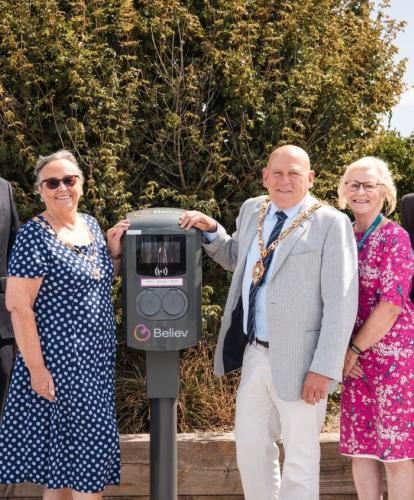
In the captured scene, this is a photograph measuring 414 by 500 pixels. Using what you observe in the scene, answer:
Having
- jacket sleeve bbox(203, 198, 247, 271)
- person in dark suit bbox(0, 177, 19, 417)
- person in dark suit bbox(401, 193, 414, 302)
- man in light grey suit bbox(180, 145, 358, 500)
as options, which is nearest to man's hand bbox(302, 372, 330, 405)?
man in light grey suit bbox(180, 145, 358, 500)

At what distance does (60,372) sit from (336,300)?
122cm

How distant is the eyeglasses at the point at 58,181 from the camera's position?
3846mm

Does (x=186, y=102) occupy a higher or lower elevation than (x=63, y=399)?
higher

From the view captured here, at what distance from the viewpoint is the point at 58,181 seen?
385 centimetres

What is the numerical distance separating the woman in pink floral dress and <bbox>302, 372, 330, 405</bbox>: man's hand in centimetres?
25

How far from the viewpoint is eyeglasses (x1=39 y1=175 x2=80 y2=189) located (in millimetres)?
3846

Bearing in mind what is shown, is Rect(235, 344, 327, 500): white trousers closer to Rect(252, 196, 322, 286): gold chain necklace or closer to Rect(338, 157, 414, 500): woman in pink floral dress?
Rect(338, 157, 414, 500): woman in pink floral dress

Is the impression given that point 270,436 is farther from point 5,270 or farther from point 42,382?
point 5,270

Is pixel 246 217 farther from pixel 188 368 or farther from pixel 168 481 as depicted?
pixel 188 368

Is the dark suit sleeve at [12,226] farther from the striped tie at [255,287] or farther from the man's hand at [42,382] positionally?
the striped tie at [255,287]

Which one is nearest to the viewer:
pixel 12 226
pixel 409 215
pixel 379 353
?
pixel 379 353

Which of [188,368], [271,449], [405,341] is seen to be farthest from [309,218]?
[188,368]

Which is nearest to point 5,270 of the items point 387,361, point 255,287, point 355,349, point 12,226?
point 12,226

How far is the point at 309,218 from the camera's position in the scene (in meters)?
3.83
